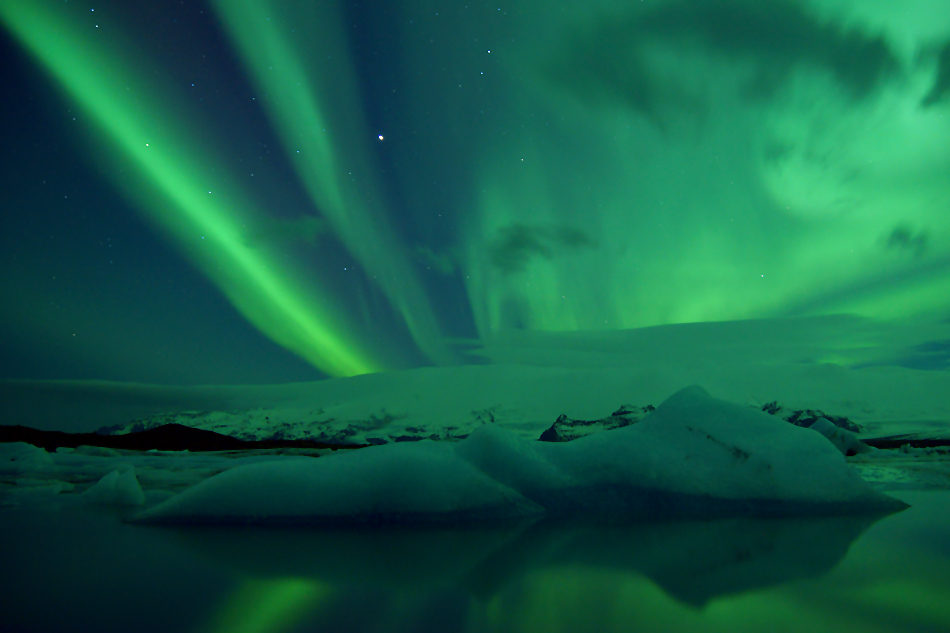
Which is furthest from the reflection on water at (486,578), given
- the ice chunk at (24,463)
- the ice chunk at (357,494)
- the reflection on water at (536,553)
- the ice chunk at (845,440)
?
the ice chunk at (845,440)

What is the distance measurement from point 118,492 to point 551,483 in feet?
17.8

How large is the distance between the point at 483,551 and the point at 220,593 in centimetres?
156

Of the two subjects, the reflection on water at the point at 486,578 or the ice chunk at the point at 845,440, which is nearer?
the reflection on water at the point at 486,578

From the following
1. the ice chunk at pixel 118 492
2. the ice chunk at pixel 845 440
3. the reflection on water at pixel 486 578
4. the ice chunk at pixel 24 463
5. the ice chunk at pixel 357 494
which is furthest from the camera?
the ice chunk at pixel 845 440

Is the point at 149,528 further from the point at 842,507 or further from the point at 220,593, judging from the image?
the point at 842,507

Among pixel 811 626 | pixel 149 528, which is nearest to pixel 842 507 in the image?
pixel 811 626

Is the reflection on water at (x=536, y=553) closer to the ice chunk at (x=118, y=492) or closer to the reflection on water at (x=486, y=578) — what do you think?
the reflection on water at (x=486, y=578)

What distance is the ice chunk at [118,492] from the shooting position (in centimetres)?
577

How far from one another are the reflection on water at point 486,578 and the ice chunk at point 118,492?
1.96 meters

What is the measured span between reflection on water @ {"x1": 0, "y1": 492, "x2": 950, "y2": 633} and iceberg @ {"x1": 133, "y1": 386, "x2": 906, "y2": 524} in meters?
0.35

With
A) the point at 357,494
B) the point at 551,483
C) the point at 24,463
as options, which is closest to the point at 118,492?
the point at 357,494

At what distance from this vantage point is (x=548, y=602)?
205cm

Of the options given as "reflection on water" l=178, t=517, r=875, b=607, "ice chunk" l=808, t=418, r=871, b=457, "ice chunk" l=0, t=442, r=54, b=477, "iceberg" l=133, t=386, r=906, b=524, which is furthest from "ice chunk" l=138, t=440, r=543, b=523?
"ice chunk" l=808, t=418, r=871, b=457

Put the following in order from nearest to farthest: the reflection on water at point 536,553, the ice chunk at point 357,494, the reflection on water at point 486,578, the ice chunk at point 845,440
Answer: the reflection on water at point 486,578
the reflection on water at point 536,553
the ice chunk at point 357,494
the ice chunk at point 845,440
